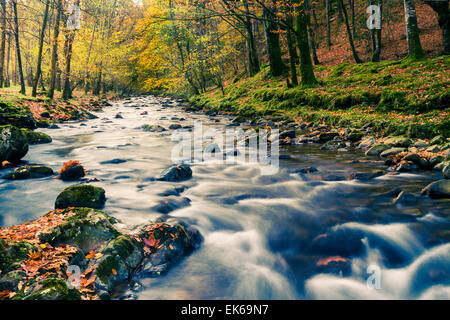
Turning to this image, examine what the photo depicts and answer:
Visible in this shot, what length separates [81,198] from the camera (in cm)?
448

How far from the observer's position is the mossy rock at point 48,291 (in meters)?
2.24

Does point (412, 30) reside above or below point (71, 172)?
above

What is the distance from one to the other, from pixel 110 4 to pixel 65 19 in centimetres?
1479

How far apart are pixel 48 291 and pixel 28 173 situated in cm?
505

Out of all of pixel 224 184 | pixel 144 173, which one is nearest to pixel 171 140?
pixel 144 173

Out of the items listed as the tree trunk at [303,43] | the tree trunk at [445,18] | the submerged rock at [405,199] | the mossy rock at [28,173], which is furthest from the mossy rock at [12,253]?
the tree trunk at [445,18]

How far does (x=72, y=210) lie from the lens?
3.79 metres

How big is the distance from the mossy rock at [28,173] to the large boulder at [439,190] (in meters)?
7.79

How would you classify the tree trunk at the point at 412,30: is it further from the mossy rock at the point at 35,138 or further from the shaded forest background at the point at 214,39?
the mossy rock at the point at 35,138

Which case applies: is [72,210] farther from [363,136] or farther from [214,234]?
[363,136]

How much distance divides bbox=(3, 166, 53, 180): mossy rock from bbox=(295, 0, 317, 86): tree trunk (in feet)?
40.7

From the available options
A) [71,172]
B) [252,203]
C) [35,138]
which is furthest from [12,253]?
[35,138]

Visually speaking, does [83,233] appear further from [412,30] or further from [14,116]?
[412,30]

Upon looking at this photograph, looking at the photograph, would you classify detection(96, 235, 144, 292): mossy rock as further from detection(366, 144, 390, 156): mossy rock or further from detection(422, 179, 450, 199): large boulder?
detection(366, 144, 390, 156): mossy rock
